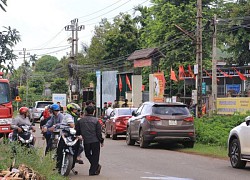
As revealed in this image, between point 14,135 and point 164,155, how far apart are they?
6.40m

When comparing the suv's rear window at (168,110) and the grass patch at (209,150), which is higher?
the suv's rear window at (168,110)

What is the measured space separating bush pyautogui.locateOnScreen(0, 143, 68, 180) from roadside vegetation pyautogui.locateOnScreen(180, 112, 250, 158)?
372 inches

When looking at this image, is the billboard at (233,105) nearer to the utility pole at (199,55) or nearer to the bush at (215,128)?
the utility pole at (199,55)

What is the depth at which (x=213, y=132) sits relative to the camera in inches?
891

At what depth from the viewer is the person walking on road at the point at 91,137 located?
13.1 meters

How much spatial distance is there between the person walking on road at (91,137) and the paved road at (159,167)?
1.16 ft

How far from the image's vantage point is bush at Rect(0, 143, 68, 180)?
10.2 m

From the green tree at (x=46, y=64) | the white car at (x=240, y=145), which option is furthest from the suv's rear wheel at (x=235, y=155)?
the green tree at (x=46, y=64)

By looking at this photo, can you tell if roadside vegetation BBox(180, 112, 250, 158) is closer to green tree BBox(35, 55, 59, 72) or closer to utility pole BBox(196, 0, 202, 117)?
utility pole BBox(196, 0, 202, 117)

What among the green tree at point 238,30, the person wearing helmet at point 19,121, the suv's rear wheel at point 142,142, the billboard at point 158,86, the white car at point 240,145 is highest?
the green tree at point 238,30

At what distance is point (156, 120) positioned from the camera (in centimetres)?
2100

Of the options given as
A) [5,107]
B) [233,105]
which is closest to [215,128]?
[233,105]

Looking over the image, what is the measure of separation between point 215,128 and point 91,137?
10.9 m

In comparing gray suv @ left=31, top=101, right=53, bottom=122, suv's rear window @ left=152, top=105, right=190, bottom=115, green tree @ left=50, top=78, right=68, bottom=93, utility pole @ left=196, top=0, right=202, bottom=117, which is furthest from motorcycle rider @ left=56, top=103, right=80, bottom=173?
green tree @ left=50, top=78, right=68, bottom=93
